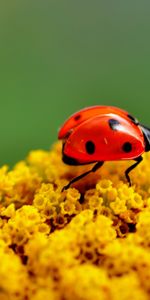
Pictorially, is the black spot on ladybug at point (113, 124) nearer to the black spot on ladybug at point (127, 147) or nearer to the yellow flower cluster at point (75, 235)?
the black spot on ladybug at point (127, 147)

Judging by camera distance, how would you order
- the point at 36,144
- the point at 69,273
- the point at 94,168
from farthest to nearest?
the point at 36,144 → the point at 94,168 → the point at 69,273

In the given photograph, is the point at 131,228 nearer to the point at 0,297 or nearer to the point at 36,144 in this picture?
the point at 0,297

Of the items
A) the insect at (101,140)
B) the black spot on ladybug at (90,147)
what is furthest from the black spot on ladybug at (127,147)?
the black spot on ladybug at (90,147)

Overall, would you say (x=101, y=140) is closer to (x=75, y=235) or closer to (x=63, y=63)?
(x=75, y=235)

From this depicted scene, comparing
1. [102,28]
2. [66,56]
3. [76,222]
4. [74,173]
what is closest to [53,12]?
[102,28]

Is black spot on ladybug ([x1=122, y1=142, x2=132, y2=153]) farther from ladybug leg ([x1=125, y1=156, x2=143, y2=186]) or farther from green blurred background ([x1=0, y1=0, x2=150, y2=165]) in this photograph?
green blurred background ([x1=0, y1=0, x2=150, y2=165])

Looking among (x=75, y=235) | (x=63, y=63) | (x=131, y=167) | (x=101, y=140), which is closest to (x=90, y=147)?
(x=101, y=140)
